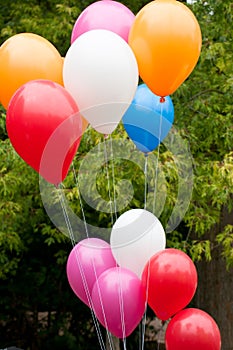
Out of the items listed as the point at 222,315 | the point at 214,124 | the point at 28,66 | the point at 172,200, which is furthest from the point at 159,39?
the point at 222,315

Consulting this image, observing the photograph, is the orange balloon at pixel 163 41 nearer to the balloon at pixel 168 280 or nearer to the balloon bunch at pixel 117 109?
the balloon bunch at pixel 117 109

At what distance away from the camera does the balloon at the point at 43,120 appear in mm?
3189

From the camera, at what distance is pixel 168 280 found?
12.0 feet

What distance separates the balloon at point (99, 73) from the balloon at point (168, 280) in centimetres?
81

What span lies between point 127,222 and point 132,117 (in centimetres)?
52


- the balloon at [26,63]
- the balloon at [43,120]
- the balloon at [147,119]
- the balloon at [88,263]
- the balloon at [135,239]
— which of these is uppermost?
the balloon at [26,63]

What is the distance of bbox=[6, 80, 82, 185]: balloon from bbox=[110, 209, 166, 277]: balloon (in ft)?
2.11

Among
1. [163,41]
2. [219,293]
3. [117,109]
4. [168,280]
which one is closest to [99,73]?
[117,109]

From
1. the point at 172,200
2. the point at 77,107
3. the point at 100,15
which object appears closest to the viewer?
the point at 77,107

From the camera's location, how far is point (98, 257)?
393 centimetres

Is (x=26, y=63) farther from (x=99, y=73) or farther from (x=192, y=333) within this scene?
(x=192, y=333)

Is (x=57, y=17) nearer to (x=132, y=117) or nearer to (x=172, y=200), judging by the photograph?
(x=172, y=200)

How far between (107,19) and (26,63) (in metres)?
0.46

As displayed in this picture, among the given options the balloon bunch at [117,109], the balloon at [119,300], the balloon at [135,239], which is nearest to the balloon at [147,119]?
the balloon bunch at [117,109]
